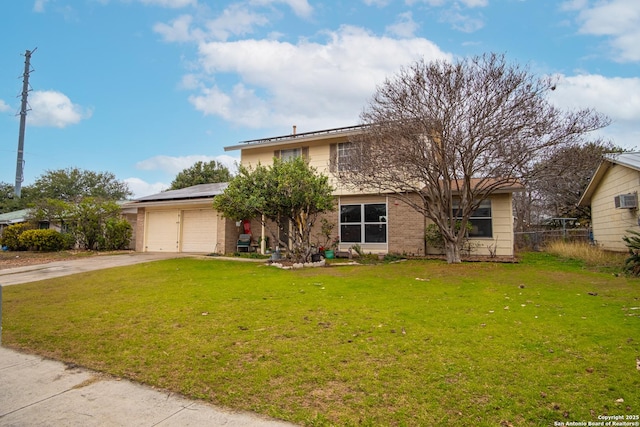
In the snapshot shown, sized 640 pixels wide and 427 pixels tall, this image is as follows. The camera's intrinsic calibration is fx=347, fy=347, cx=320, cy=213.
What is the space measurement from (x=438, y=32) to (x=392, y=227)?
7.78 meters

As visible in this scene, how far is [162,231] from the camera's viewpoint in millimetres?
18875

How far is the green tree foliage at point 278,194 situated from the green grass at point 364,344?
4.05 meters

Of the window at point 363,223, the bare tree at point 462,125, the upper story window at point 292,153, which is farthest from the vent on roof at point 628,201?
the upper story window at point 292,153

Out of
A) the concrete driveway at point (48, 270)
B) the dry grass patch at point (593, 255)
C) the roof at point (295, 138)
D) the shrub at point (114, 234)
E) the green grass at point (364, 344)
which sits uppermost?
the roof at point (295, 138)

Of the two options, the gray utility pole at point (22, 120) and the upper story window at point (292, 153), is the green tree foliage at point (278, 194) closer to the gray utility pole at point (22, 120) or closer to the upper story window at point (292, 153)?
the upper story window at point (292, 153)

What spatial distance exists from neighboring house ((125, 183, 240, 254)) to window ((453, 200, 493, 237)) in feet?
36.3

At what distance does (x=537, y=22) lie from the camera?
11.9 metres

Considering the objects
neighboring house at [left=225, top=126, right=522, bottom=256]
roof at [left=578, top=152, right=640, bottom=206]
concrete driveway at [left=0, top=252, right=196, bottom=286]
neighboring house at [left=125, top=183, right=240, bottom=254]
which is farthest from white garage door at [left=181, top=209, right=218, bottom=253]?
roof at [left=578, top=152, right=640, bottom=206]

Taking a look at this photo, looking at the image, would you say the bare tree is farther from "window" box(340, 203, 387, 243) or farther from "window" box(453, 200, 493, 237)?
"window" box(340, 203, 387, 243)

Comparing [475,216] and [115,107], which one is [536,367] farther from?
[115,107]

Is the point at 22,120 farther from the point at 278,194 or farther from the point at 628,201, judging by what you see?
the point at 628,201

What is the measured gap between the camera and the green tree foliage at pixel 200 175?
3814cm

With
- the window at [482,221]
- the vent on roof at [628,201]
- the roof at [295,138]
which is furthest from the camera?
the roof at [295,138]

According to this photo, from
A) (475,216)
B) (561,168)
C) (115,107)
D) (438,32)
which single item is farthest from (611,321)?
(115,107)
